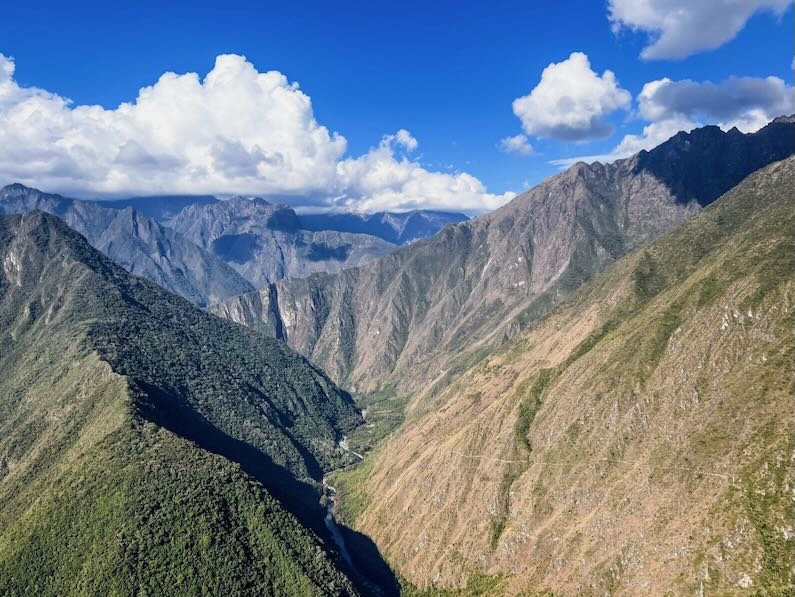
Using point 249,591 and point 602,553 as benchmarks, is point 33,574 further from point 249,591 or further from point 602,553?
point 602,553

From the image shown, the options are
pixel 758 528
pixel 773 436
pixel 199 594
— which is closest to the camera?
pixel 758 528

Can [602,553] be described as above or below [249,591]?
below

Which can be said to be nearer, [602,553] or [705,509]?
[705,509]

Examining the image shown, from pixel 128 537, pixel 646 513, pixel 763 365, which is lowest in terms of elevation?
pixel 646 513

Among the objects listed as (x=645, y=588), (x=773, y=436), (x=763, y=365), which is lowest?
(x=645, y=588)

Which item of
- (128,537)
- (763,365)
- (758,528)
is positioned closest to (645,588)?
(758,528)

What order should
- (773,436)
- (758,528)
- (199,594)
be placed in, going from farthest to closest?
(199,594) < (773,436) < (758,528)

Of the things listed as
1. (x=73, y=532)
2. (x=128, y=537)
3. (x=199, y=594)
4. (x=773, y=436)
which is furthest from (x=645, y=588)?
(x=73, y=532)

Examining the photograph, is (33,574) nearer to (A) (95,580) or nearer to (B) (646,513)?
(A) (95,580)

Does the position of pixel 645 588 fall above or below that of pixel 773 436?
below
